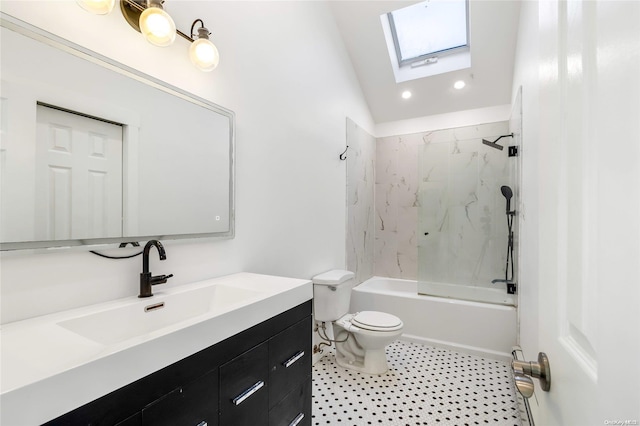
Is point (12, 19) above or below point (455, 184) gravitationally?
above

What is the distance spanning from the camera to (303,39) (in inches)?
93.4

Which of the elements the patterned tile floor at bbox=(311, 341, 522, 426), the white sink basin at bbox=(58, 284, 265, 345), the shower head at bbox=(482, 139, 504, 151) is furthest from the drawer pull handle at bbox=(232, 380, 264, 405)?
the shower head at bbox=(482, 139, 504, 151)

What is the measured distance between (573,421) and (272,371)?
1.05m

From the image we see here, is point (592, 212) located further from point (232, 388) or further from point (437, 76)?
point (437, 76)

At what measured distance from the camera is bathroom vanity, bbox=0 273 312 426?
0.64 metres

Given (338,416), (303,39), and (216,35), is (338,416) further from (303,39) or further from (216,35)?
(303,39)

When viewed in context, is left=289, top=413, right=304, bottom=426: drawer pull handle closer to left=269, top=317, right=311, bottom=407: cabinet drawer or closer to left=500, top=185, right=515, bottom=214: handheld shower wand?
left=269, top=317, right=311, bottom=407: cabinet drawer

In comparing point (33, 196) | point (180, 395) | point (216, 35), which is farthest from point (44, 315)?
point (216, 35)

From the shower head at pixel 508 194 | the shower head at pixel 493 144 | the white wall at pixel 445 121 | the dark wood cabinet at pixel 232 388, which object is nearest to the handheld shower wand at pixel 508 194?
the shower head at pixel 508 194

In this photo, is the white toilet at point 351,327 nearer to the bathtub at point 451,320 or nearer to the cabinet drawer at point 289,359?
the bathtub at point 451,320

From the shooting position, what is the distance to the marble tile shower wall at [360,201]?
317cm

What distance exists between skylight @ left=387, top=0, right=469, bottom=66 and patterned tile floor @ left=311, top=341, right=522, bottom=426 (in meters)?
3.14

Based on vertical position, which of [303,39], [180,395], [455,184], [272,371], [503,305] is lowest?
[503,305]

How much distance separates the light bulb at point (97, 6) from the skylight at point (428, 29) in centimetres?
270
